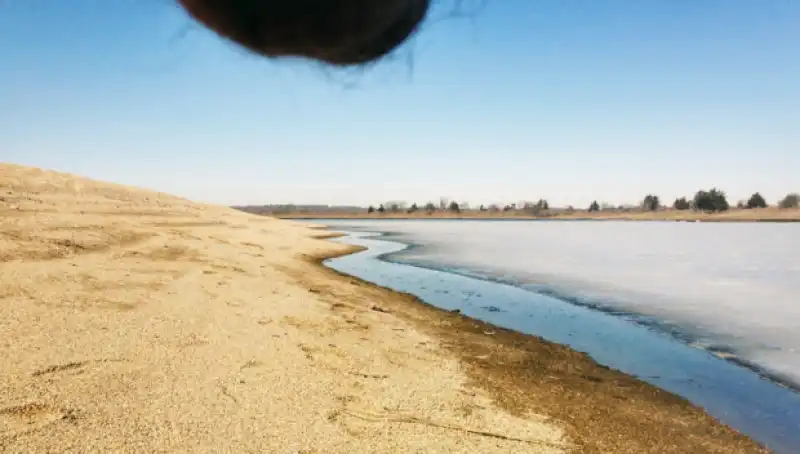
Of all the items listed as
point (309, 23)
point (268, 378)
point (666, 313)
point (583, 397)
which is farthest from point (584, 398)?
point (666, 313)

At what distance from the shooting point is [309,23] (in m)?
0.80

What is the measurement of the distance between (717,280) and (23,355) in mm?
14167

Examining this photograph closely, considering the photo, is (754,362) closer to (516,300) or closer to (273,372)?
(516,300)

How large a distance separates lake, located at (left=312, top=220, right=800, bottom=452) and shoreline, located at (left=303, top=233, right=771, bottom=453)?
1.22 feet

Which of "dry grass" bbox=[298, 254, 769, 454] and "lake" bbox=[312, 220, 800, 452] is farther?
"lake" bbox=[312, 220, 800, 452]

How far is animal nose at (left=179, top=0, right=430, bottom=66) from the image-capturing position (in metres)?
0.78

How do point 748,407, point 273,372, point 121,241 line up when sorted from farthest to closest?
point 121,241 → point 748,407 → point 273,372

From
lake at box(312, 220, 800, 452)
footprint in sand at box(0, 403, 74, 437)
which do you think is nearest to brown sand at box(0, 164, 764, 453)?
footprint in sand at box(0, 403, 74, 437)

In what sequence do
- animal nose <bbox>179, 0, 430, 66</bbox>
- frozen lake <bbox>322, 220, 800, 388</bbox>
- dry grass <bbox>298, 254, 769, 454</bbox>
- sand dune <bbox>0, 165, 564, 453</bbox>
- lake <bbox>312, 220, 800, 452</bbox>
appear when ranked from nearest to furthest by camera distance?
animal nose <bbox>179, 0, 430, 66</bbox>, sand dune <bbox>0, 165, 564, 453</bbox>, dry grass <bbox>298, 254, 769, 454</bbox>, lake <bbox>312, 220, 800, 452</bbox>, frozen lake <bbox>322, 220, 800, 388</bbox>

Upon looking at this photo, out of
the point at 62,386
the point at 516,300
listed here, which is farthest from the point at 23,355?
the point at 516,300

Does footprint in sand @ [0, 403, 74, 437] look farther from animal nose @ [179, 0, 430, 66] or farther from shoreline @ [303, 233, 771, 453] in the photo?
shoreline @ [303, 233, 771, 453]

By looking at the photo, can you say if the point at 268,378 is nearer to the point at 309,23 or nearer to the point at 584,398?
the point at 584,398

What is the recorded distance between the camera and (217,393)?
10.5ft

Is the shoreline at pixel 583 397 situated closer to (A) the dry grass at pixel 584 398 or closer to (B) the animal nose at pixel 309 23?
(A) the dry grass at pixel 584 398
